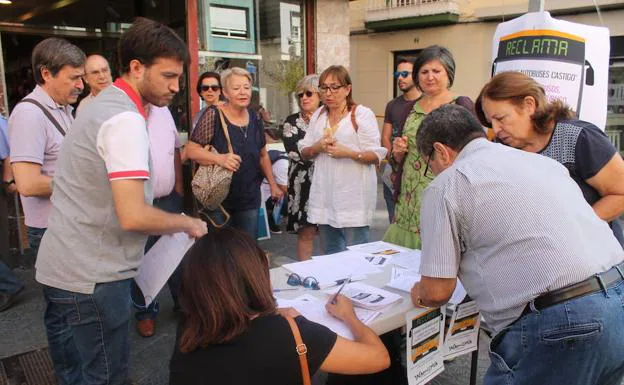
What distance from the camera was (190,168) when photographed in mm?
5703

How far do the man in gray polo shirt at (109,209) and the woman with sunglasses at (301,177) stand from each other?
2253mm

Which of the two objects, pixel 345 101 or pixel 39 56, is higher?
pixel 39 56

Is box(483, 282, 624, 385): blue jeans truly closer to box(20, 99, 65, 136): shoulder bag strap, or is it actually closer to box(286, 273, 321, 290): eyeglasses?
box(286, 273, 321, 290): eyeglasses

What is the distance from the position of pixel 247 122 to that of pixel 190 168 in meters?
2.31

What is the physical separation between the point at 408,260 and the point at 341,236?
3.47 ft

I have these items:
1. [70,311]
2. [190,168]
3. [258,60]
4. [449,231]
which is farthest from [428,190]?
[258,60]

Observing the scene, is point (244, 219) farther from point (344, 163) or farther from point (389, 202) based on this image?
point (389, 202)

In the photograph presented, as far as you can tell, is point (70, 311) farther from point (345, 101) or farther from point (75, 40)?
point (75, 40)

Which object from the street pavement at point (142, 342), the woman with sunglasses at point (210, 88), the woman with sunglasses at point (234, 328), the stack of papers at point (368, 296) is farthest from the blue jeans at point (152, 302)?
the woman with sunglasses at point (234, 328)

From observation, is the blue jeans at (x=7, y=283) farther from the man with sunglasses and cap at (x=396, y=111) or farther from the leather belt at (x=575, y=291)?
the leather belt at (x=575, y=291)

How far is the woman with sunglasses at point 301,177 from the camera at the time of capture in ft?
13.6

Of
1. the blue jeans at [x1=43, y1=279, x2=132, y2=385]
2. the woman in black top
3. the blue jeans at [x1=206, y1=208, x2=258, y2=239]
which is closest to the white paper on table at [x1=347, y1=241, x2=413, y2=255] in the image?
the woman in black top

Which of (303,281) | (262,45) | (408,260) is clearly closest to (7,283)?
(303,281)

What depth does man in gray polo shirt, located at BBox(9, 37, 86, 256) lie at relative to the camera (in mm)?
2475
